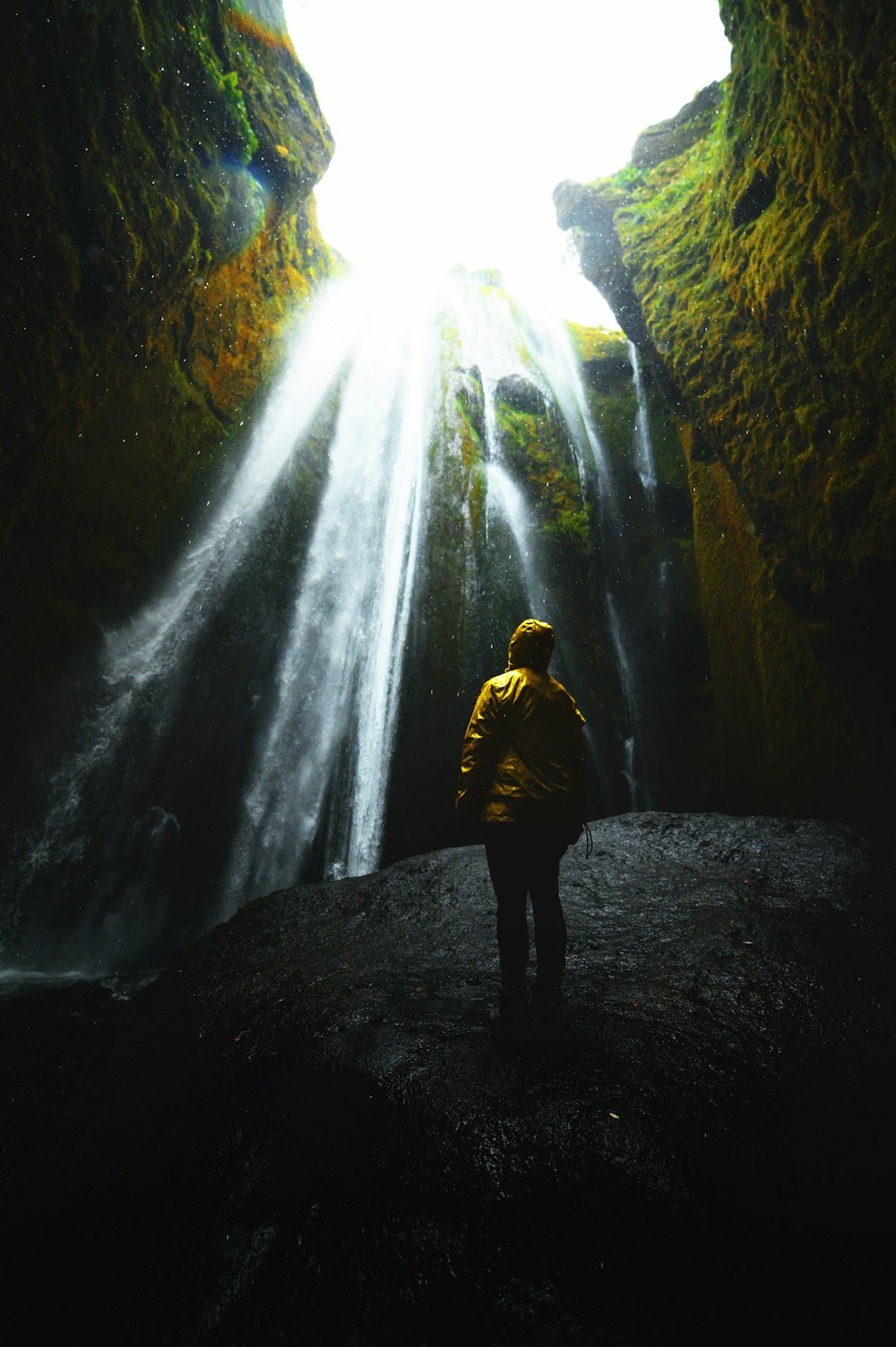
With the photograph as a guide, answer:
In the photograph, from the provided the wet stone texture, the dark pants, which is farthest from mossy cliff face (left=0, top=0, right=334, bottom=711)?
the dark pants

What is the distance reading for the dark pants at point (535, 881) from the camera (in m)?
2.49

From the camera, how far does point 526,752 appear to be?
2.60 metres

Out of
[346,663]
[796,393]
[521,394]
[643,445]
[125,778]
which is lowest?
[125,778]

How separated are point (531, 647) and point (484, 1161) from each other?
6.58ft

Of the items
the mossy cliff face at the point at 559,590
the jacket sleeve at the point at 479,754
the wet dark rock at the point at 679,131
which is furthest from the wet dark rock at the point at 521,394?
the jacket sleeve at the point at 479,754

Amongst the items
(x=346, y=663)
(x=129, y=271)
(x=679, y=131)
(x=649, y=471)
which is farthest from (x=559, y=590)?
(x=679, y=131)

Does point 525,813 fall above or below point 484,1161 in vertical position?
above

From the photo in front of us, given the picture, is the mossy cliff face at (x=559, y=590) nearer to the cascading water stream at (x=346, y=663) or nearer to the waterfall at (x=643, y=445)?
the waterfall at (x=643, y=445)

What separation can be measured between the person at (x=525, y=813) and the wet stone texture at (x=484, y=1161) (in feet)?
0.86

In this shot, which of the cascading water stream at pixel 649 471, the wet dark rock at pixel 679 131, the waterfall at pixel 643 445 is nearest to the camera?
the cascading water stream at pixel 649 471

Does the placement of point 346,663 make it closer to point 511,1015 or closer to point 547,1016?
point 511,1015

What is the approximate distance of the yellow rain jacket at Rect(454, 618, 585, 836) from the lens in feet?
8.21

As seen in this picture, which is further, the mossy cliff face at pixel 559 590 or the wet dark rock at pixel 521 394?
the wet dark rock at pixel 521 394

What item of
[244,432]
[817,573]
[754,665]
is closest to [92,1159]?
[817,573]
